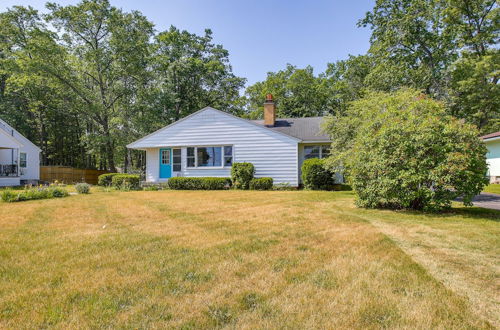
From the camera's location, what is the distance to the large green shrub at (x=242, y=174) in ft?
50.1

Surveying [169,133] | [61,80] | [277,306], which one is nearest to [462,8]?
[169,133]

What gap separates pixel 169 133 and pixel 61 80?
13.0 metres

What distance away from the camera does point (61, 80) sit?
22.9m

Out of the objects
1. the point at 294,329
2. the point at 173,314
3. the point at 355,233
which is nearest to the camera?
the point at 294,329

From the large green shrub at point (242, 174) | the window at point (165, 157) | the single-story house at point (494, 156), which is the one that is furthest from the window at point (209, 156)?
the single-story house at point (494, 156)

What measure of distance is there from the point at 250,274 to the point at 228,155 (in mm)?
13677

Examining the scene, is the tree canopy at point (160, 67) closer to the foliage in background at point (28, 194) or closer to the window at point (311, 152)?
the window at point (311, 152)

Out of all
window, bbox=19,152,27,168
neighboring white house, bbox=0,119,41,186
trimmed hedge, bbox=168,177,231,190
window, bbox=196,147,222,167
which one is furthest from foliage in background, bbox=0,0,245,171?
trimmed hedge, bbox=168,177,231,190

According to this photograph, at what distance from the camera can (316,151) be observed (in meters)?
17.2

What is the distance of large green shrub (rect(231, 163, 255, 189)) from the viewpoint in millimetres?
15278

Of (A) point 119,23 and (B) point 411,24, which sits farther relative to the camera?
(A) point 119,23

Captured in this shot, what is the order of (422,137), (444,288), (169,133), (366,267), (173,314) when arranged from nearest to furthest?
(173,314) < (444,288) < (366,267) < (422,137) < (169,133)

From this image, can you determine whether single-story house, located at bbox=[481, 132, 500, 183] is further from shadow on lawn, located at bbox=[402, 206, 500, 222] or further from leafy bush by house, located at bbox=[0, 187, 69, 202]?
leafy bush by house, located at bbox=[0, 187, 69, 202]

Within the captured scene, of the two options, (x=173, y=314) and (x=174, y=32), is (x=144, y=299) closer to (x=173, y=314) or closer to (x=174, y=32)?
(x=173, y=314)
